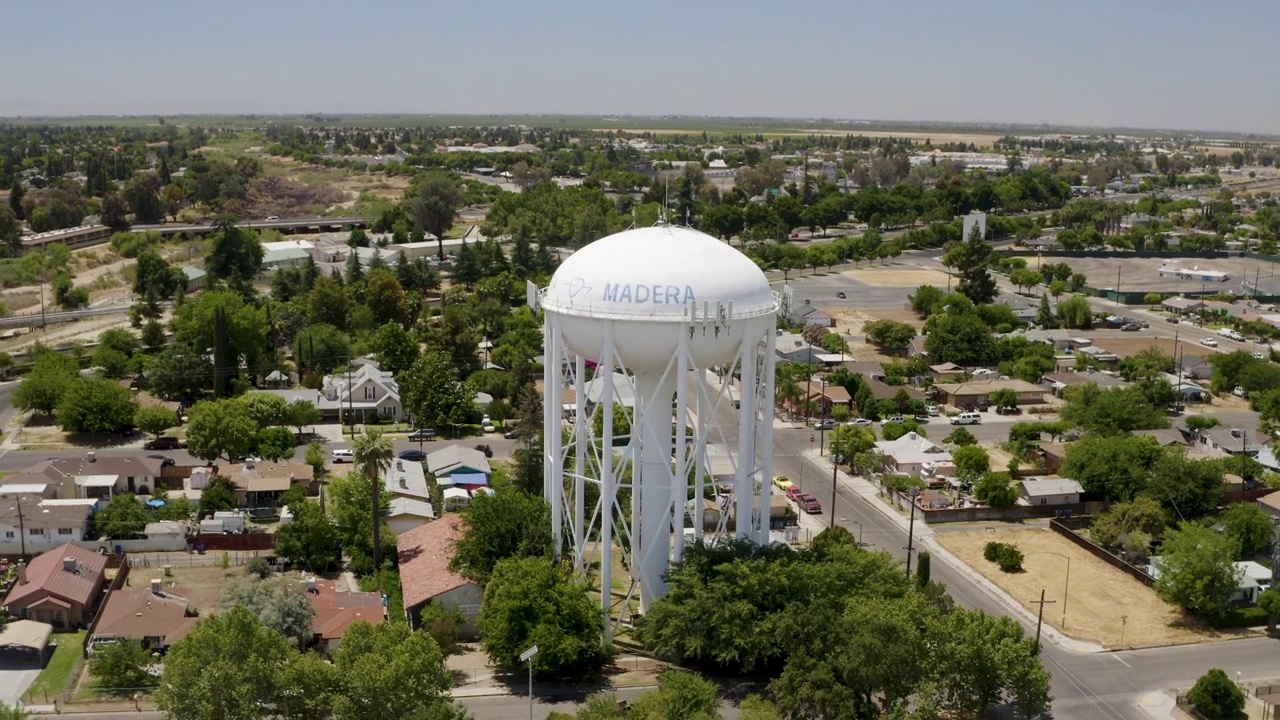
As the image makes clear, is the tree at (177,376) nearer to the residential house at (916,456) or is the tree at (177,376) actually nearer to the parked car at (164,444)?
the parked car at (164,444)

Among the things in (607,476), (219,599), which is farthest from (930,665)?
(219,599)

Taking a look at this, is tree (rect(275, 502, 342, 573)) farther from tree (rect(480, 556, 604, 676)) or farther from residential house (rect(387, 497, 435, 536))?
tree (rect(480, 556, 604, 676))

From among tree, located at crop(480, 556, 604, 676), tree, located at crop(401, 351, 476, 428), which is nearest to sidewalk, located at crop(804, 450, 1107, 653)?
tree, located at crop(480, 556, 604, 676)

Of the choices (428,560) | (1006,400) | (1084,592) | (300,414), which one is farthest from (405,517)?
(1006,400)

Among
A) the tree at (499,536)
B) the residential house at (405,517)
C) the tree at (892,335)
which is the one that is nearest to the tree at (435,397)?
the residential house at (405,517)

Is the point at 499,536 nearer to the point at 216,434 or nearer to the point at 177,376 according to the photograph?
the point at 216,434

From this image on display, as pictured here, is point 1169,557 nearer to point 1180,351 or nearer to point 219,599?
point 219,599
